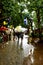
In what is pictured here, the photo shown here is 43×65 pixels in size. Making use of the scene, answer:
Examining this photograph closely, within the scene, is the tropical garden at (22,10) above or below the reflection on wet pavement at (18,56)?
above

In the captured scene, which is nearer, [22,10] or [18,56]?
[18,56]

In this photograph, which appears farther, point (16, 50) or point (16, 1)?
point (16, 1)

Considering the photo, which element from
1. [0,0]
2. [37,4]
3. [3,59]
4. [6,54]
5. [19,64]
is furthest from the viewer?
[0,0]

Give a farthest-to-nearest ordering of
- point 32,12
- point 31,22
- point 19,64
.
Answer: point 31,22, point 32,12, point 19,64

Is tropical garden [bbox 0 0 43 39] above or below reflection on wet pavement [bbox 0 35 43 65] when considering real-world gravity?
above

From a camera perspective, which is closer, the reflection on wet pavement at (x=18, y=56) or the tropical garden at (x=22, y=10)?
the reflection on wet pavement at (x=18, y=56)

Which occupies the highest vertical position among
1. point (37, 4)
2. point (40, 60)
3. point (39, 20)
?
point (37, 4)

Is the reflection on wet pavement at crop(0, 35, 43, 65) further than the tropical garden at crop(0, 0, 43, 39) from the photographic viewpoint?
No

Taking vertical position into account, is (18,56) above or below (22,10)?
below

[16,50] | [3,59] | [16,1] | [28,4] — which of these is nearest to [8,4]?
[16,1]

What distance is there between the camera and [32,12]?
4.81m

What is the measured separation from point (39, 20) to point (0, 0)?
1.20 m

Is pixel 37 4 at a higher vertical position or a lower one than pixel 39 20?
higher

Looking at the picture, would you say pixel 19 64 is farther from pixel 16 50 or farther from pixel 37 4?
pixel 37 4
